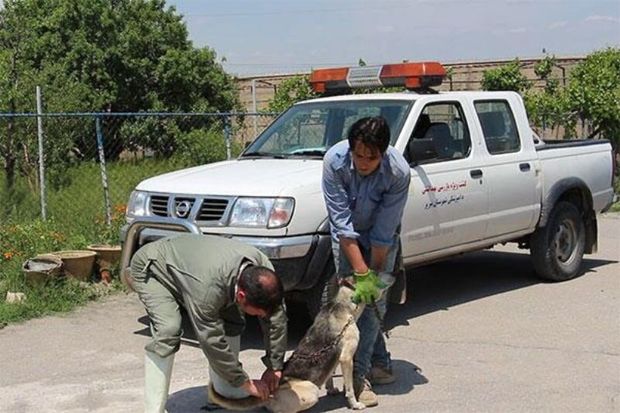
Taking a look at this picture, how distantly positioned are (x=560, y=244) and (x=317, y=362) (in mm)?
→ 4511

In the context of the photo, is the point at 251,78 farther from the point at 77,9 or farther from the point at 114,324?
the point at 114,324

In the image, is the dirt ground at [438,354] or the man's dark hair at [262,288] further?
the dirt ground at [438,354]

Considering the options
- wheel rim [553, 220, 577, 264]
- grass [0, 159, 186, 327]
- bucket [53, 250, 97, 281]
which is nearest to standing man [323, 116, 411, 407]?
grass [0, 159, 186, 327]

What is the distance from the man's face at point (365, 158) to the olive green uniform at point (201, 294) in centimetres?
83

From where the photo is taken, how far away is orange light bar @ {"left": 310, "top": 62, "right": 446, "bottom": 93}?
731 cm

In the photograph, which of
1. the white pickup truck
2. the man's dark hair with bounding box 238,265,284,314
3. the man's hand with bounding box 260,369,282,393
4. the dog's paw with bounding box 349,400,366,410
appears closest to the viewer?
the man's dark hair with bounding box 238,265,284,314

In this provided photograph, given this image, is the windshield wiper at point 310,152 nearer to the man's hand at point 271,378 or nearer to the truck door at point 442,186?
the truck door at point 442,186

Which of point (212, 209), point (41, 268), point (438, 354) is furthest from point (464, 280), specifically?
point (41, 268)

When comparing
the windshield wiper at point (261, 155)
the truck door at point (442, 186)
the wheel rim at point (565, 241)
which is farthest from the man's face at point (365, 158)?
the wheel rim at point (565, 241)

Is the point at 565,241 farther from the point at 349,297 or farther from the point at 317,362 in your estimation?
the point at 317,362

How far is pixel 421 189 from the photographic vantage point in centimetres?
664

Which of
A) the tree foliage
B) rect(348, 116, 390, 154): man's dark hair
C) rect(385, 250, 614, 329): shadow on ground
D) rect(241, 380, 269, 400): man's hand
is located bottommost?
rect(385, 250, 614, 329): shadow on ground

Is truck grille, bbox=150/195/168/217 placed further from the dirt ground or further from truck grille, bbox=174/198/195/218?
the dirt ground

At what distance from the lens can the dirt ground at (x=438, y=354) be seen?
5.05 m
